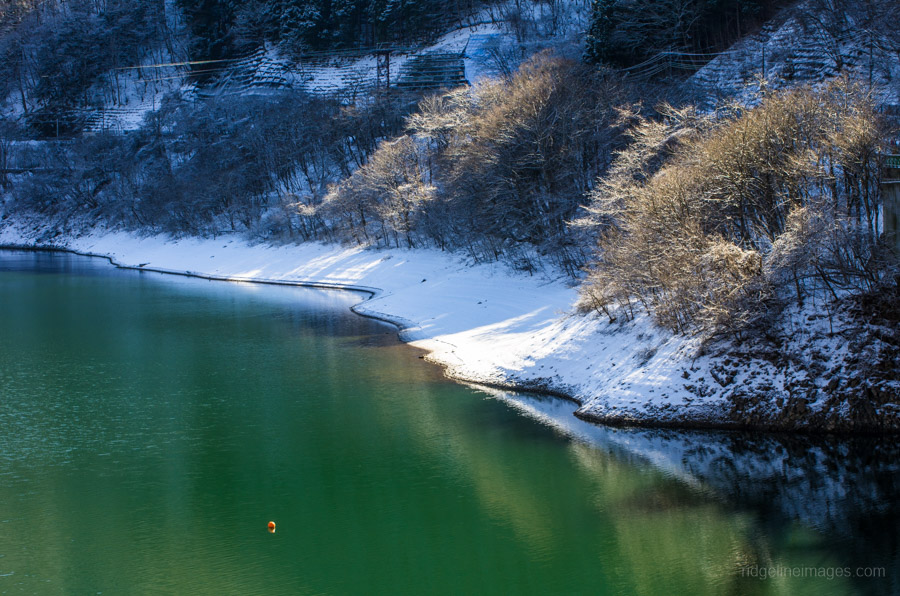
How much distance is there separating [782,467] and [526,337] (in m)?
11.6

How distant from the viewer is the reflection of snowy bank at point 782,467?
1408cm

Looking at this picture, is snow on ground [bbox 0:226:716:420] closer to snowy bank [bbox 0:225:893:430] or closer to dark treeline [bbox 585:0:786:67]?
snowy bank [bbox 0:225:893:430]

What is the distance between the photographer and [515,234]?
40.7 metres

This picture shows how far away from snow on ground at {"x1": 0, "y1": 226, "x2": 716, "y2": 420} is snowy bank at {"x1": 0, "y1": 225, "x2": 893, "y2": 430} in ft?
0.14

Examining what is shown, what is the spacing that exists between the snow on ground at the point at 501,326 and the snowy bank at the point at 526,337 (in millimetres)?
42

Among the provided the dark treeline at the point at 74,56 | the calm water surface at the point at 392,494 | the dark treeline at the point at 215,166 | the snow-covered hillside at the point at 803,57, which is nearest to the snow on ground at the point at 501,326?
the calm water surface at the point at 392,494

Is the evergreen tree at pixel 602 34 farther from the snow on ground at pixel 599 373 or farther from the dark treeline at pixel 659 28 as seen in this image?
the snow on ground at pixel 599 373

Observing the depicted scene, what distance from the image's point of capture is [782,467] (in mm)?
16062

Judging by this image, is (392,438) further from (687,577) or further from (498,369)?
(687,577)

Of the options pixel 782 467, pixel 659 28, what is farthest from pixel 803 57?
pixel 782 467

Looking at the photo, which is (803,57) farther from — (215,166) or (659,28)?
(215,166)

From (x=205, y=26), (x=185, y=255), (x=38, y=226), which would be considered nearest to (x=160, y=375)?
(x=185, y=255)

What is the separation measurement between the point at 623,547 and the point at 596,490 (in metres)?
2.54

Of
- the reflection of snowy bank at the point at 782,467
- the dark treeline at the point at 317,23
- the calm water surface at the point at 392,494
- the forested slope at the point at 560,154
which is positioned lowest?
the reflection of snowy bank at the point at 782,467
